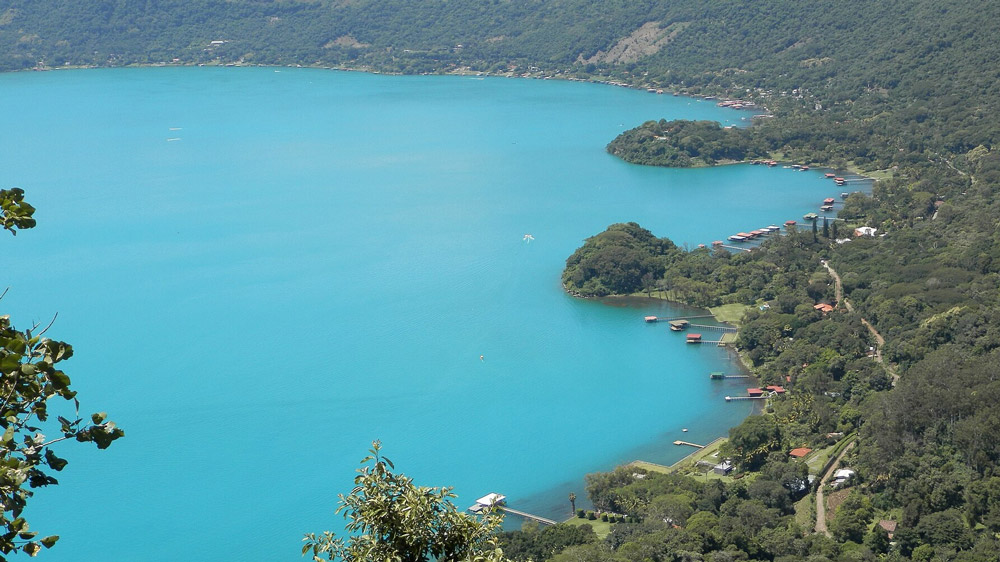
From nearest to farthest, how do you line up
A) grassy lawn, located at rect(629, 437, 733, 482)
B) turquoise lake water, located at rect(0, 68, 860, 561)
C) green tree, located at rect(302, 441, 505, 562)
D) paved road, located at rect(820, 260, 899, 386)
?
green tree, located at rect(302, 441, 505, 562)
grassy lawn, located at rect(629, 437, 733, 482)
turquoise lake water, located at rect(0, 68, 860, 561)
paved road, located at rect(820, 260, 899, 386)

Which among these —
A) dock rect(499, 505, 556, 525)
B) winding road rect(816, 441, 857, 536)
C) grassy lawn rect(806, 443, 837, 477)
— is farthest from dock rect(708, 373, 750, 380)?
dock rect(499, 505, 556, 525)

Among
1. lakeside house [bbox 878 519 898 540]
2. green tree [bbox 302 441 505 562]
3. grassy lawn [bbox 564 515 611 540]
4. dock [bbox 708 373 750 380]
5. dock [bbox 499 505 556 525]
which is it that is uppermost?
green tree [bbox 302 441 505 562]

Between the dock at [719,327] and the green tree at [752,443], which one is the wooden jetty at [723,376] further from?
the green tree at [752,443]

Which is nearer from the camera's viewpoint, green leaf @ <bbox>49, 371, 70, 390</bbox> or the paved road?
green leaf @ <bbox>49, 371, 70, 390</bbox>

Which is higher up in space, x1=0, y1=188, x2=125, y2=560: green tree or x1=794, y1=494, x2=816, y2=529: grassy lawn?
x1=0, y1=188, x2=125, y2=560: green tree

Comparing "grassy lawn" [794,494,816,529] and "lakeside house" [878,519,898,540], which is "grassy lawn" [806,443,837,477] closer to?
"grassy lawn" [794,494,816,529]

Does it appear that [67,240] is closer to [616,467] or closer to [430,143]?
[430,143]
